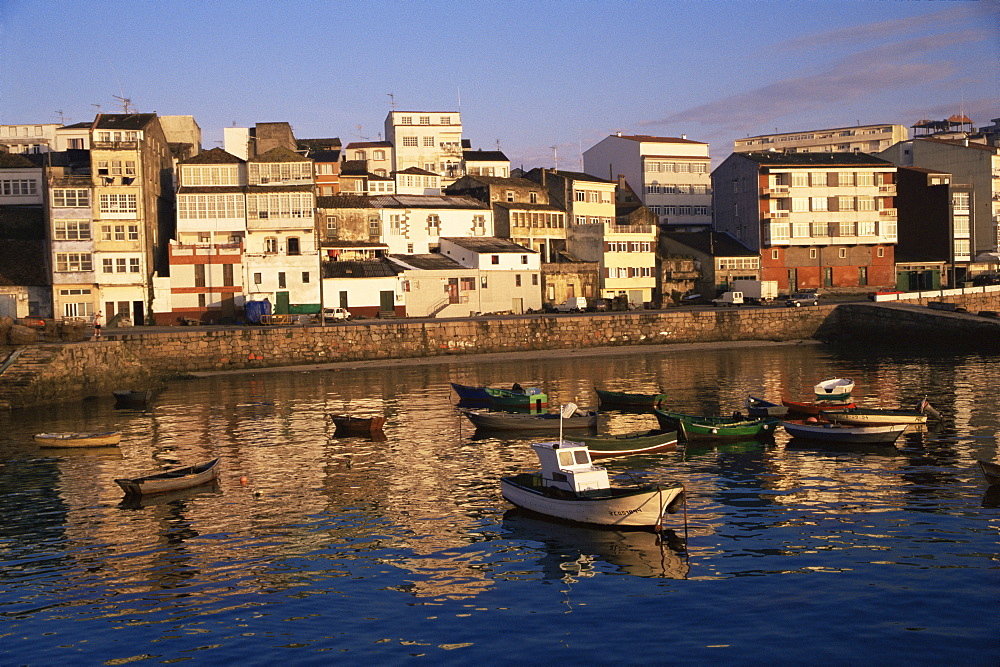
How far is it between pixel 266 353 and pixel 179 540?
166 feet

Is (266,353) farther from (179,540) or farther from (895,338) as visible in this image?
(895,338)

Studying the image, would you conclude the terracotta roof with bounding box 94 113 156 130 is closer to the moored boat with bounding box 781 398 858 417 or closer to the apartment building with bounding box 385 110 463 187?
the apartment building with bounding box 385 110 463 187

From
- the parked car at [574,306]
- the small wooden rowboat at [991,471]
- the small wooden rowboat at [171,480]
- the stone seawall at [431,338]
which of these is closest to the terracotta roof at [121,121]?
the stone seawall at [431,338]

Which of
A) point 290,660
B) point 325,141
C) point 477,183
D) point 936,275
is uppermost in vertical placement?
point 325,141

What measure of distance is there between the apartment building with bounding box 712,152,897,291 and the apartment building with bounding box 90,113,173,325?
224 ft

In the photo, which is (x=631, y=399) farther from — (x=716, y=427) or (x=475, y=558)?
(x=475, y=558)

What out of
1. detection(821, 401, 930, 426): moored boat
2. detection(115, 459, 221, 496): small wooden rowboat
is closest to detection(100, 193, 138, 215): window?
detection(115, 459, 221, 496): small wooden rowboat

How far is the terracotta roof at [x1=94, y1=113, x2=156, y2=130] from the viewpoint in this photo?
296ft

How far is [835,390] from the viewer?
51469mm

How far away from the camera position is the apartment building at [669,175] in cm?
13088

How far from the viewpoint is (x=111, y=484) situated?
126 ft

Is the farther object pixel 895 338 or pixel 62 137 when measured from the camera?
pixel 62 137

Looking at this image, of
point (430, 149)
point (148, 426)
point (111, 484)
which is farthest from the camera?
point (430, 149)

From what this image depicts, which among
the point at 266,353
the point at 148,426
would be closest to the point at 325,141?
the point at 266,353
